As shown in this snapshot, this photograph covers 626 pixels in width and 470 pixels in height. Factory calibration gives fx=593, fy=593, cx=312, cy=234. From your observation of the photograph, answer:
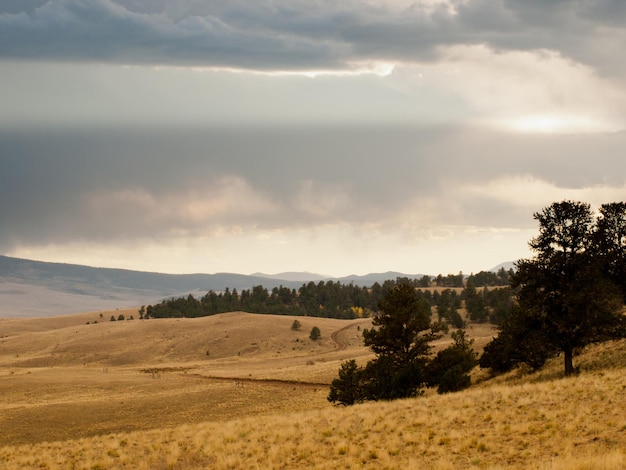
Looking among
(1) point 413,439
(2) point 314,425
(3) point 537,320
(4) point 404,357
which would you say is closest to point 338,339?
(4) point 404,357

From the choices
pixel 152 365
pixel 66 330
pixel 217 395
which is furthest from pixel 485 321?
pixel 66 330

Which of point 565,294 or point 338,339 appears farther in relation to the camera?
point 338,339

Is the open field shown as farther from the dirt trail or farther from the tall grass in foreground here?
the dirt trail

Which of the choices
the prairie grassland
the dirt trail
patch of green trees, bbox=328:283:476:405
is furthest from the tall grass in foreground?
the dirt trail

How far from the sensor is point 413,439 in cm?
2269

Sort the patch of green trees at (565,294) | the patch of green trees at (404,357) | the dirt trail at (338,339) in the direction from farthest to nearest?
the dirt trail at (338,339) < the patch of green trees at (404,357) < the patch of green trees at (565,294)

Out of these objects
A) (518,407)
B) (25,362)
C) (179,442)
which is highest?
(518,407)

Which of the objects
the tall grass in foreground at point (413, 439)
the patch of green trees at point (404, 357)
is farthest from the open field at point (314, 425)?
the patch of green trees at point (404, 357)

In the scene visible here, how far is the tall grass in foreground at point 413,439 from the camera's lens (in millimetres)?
19188

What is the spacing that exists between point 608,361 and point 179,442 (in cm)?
2620

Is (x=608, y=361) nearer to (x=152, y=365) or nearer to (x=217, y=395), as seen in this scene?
(x=217, y=395)

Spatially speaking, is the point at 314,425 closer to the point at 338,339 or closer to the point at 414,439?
the point at 414,439

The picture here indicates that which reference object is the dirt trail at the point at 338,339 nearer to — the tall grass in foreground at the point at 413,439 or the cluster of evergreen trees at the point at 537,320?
the cluster of evergreen trees at the point at 537,320

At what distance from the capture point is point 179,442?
28734 millimetres
